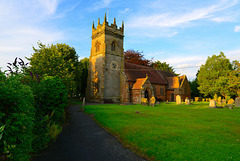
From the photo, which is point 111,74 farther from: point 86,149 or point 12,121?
point 12,121

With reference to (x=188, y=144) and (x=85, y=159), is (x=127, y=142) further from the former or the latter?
(x=188, y=144)

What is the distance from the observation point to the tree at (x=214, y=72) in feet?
132

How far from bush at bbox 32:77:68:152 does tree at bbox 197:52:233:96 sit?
4252 cm

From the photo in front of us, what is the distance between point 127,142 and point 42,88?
5624 millimetres

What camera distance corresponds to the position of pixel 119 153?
6.51 meters

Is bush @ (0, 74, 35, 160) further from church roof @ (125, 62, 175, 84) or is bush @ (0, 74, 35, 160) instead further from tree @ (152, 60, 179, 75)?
tree @ (152, 60, 179, 75)

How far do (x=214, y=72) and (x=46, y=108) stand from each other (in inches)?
1840

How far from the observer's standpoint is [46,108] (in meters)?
8.63

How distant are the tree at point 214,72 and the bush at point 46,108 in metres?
42.5

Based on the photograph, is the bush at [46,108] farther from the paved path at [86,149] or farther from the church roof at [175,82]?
the church roof at [175,82]

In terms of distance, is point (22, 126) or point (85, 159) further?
point (85, 159)

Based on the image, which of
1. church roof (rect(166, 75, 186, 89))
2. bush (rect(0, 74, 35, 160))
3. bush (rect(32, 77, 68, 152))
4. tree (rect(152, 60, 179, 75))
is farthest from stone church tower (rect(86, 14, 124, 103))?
tree (rect(152, 60, 179, 75))

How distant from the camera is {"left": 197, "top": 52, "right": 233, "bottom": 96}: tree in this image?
40084 mm

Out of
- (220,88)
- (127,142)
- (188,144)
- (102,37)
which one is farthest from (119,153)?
(220,88)
